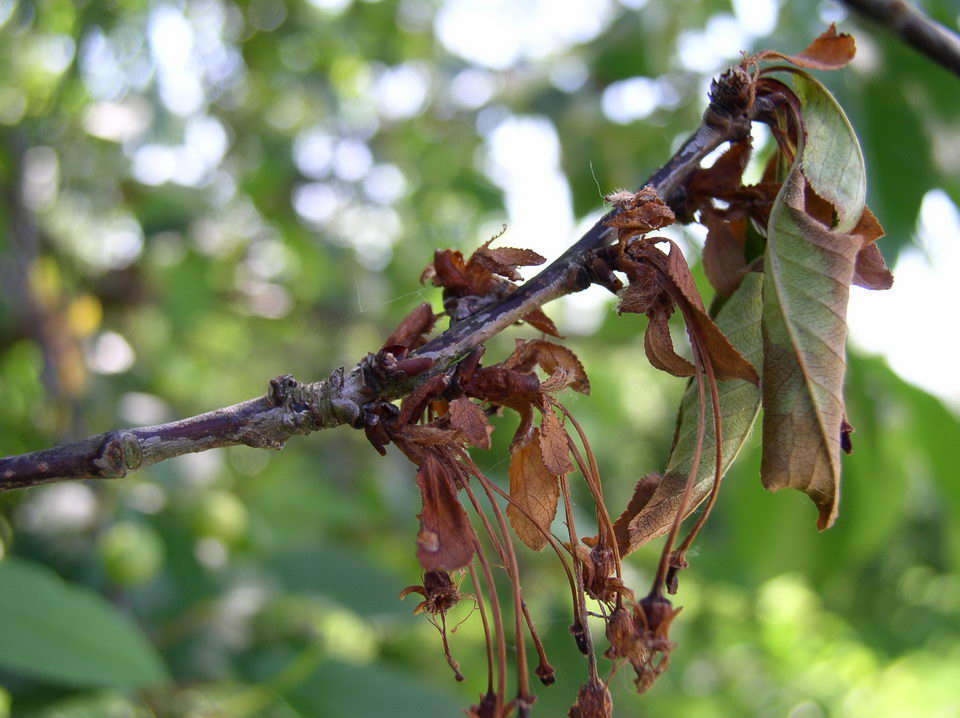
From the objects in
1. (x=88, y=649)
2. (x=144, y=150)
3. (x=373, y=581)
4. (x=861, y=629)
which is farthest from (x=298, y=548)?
(x=861, y=629)

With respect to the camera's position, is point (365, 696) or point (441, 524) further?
point (365, 696)

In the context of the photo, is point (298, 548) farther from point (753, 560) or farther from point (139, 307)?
point (139, 307)

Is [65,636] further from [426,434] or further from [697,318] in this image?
[697,318]

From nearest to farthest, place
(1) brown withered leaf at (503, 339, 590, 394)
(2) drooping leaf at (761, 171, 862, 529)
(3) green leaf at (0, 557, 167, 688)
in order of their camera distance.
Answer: (2) drooping leaf at (761, 171, 862, 529), (1) brown withered leaf at (503, 339, 590, 394), (3) green leaf at (0, 557, 167, 688)

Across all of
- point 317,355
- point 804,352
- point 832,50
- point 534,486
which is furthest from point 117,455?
point 317,355

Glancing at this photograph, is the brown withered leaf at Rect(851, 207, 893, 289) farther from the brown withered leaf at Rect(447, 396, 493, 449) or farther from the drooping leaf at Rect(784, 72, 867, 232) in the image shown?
the brown withered leaf at Rect(447, 396, 493, 449)

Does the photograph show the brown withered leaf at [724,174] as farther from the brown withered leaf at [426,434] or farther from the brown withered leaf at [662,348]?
the brown withered leaf at [426,434]

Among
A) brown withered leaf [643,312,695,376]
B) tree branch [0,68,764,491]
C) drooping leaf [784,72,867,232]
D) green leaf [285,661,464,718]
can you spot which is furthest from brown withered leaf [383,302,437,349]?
green leaf [285,661,464,718]
